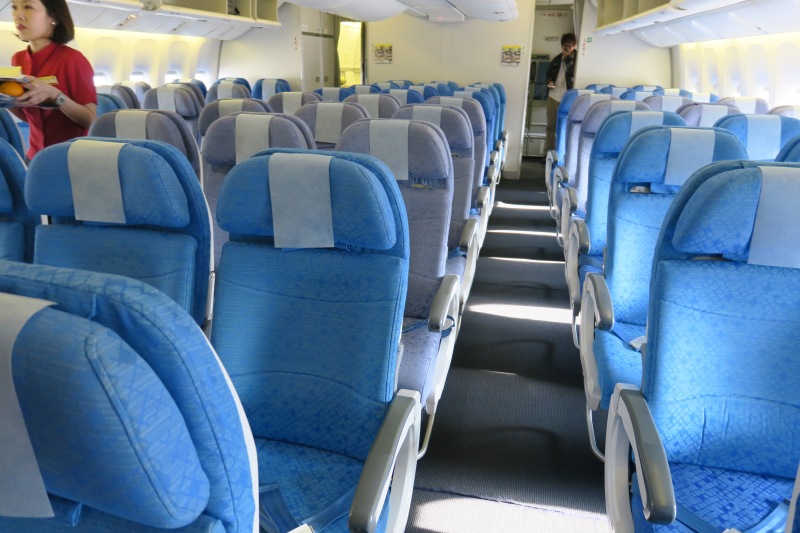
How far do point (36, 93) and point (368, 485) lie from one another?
2.05 meters

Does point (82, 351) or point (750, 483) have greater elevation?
point (82, 351)

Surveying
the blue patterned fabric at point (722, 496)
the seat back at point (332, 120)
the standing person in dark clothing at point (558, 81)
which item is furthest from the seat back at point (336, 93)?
the blue patterned fabric at point (722, 496)

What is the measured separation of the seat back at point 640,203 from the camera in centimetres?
241

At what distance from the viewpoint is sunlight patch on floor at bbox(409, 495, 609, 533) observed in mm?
2178

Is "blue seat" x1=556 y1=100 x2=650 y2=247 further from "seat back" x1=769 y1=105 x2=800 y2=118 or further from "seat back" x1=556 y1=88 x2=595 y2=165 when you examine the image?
"seat back" x1=556 y1=88 x2=595 y2=165

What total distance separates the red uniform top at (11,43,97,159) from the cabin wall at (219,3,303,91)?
851 centimetres

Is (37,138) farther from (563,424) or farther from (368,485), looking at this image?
(563,424)

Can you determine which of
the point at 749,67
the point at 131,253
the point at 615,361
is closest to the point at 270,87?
the point at 749,67

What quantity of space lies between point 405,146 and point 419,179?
19cm

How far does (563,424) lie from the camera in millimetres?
2824

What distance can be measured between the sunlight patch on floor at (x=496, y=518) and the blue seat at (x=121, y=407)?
160 cm

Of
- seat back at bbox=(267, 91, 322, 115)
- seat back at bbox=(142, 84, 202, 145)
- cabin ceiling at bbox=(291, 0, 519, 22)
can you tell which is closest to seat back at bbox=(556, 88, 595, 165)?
cabin ceiling at bbox=(291, 0, 519, 22)

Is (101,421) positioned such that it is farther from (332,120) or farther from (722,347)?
(332,120)

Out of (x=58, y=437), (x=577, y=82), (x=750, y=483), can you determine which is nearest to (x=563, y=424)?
(x=750, y=483)
